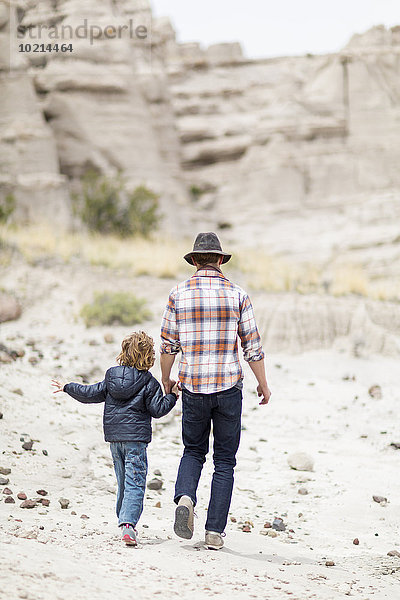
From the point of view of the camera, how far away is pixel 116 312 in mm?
12117

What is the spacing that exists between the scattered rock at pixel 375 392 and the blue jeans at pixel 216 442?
5708mm

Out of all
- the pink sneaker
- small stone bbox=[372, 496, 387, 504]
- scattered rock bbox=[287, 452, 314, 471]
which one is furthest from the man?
scattered rock bbox=[287, 452, 314, 471]

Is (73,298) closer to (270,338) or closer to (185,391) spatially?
(270,338)

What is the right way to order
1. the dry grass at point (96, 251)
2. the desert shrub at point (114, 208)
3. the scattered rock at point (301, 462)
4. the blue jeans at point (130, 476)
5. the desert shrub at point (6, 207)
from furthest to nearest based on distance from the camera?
the desert shrub at point (114, 208) → the desert shrub at point (6, 207) → the dry grass at point (96, 251) → the scattered rock at point (301, 462) → the blue jeans at point (130, 476)

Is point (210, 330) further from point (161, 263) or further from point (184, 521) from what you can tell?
point (161, 263)

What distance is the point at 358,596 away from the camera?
12.3 ft

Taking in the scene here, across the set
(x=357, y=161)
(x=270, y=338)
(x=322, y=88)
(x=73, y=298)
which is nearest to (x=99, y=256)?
(x=73, y=298)

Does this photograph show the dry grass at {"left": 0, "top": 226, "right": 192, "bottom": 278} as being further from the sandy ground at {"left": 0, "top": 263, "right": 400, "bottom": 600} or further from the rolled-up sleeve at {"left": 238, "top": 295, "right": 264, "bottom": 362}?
the rolled-up sleeve at {"left": 238, "top": 295, "right": 264, "bottom": 362}

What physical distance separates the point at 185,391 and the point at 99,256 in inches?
456

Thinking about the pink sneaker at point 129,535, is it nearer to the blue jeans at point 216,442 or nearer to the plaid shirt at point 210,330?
the blue jeans at point 216,442

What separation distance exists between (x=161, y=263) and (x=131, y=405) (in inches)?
431

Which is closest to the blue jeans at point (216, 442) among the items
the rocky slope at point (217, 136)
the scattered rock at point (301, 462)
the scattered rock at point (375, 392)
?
the scattered rock at point (301, 462)

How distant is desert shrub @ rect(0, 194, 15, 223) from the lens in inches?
666

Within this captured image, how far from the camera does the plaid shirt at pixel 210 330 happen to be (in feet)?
14.3
